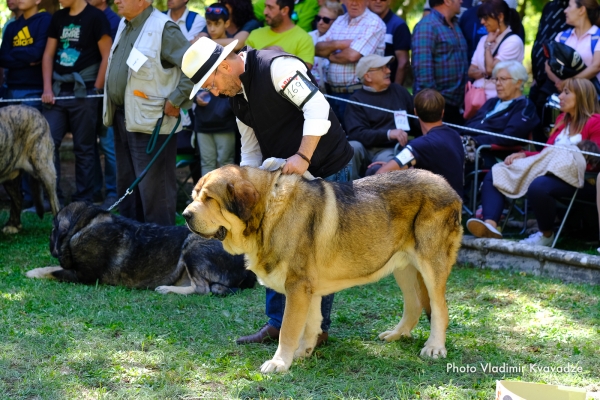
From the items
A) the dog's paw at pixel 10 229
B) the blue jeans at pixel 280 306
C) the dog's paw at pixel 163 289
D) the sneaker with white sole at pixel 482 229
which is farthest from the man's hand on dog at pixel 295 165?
the dog's paw at pixel 10 229

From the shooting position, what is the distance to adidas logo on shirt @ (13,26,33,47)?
10016mm

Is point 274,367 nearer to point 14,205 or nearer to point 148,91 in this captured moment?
point 148,91

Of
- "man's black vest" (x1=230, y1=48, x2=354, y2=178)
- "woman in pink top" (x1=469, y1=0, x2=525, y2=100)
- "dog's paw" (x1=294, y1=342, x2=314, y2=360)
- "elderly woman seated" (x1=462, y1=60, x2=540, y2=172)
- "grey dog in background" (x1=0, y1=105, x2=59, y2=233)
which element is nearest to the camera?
"man's black vest" (x1=230, y1=48, x2=354, y2=178)

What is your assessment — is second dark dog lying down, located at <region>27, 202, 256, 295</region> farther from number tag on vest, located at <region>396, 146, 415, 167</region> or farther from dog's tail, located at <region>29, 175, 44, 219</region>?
dog's tail, located at <region>29, 175, 44, 219</region>

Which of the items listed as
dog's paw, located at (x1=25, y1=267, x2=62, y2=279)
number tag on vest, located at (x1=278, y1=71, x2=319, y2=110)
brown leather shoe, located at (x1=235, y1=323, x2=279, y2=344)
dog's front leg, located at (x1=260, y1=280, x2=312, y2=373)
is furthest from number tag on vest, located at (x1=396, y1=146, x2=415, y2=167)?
dog's paw, located at (x1=25, y1=267, x2=62, y2=279)

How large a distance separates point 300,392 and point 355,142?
509 cm

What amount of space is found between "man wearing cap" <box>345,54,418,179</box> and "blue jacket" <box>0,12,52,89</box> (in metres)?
4.24

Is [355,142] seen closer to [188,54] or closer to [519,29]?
[519,29]

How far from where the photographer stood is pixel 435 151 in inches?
285

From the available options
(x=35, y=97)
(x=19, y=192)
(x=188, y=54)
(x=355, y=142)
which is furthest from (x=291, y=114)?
(x=35, y=97)

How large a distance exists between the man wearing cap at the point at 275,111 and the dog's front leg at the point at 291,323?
0.63m

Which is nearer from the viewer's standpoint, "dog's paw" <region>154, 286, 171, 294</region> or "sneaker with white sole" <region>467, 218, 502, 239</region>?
"dog's paw" <region>154, 286, 171, 294</region>

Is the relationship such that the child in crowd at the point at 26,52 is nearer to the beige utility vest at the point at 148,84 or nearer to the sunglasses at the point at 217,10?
the sunglasses at the point at 217,10

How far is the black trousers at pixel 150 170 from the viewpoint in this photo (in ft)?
25.8
